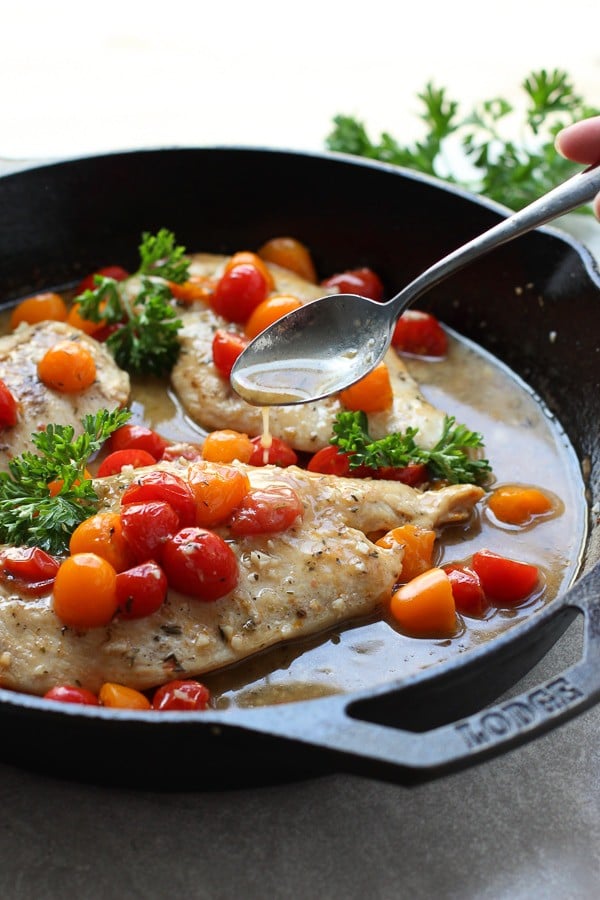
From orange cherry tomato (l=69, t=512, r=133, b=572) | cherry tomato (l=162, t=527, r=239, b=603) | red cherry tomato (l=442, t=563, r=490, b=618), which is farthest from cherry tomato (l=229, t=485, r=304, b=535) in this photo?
red cherry tomato (l=442, t=563, r=490, b=618)

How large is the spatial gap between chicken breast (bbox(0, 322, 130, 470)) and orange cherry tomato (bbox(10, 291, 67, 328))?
0.29 meters

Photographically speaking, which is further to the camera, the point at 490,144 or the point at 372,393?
the point at 490,144

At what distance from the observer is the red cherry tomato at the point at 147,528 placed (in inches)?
116

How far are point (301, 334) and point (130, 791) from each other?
176 cm

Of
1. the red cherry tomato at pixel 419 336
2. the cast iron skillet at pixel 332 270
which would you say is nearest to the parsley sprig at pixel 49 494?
the cast iron skillet at pixel 332 270

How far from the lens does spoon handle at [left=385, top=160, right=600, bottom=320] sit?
10.6ft

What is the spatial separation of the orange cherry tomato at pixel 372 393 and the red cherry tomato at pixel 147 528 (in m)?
1.10

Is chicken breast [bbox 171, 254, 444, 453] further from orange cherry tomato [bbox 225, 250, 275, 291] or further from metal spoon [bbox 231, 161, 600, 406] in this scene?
orange cherry tomato [bbox 225, 250, 275, 291]

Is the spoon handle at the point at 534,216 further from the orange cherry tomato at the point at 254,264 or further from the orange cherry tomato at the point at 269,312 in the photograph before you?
the orange cherry tomato at the point at 254,264

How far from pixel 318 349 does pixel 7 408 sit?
1.18 meters

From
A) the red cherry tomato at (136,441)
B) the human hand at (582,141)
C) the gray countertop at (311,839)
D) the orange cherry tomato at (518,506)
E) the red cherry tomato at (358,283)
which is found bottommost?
the gray countertop at (311,839)

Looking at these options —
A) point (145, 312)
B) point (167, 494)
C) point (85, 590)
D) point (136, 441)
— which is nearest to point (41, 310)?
point (145, 312)

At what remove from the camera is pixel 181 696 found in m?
2.89

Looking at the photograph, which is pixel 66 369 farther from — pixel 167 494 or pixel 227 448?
pixel 167 494
